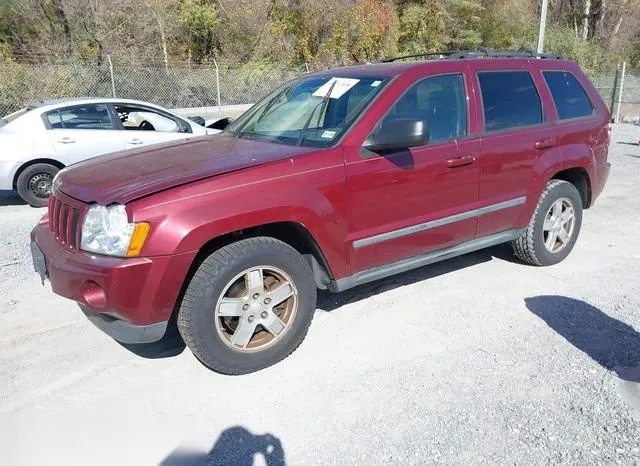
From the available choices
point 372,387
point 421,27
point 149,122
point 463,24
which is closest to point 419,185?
point 372,387

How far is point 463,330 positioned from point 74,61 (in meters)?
15.1

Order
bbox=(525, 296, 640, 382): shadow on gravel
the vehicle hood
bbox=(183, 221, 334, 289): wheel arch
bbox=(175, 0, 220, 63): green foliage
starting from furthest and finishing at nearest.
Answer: bbox=(175, 0, 220, 63): green foliage → bbox=(525, 296, 640, 382): shadow on gravel → bbox=(183, 221, 334, 289): wheel arch → the vehicle hood

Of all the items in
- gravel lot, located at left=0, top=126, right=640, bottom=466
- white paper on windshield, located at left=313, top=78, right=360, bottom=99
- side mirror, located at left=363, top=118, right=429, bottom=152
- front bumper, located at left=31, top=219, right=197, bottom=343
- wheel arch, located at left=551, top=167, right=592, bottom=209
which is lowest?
gravel lot, located at left=0, top=126, right=640, bottom=466

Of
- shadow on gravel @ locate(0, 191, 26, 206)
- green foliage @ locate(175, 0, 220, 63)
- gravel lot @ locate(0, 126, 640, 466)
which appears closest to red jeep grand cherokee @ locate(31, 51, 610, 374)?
gravel lot @ locate(0, 126, 640, 466)

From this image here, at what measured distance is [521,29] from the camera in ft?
111

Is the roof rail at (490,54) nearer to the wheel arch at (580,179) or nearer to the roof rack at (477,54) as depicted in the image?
the roof rack at (477,54)

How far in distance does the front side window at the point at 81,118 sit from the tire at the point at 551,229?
631 cm

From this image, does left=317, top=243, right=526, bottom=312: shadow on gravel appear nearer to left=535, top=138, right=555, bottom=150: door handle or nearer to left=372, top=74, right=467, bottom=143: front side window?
left=535, top=138, right=555, bottom=150: door handle

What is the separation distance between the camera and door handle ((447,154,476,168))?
421 centimetres

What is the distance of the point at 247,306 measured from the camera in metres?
3.47

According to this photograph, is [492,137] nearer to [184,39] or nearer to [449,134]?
[449,134]

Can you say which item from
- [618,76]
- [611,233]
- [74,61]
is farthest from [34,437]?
[618,76]

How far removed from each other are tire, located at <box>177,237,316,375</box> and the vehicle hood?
1.63 ft

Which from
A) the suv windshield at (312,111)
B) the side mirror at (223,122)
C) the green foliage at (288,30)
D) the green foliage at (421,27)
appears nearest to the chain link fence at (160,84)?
the green foliage at (288,30)
